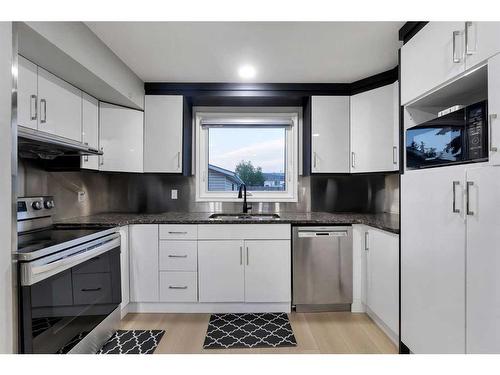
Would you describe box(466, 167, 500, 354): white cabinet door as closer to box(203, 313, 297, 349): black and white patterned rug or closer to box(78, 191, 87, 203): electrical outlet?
box(203, 313, 297, 349): black and white patterned rug

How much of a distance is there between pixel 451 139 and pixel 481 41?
1.43 feet

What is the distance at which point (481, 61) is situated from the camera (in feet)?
3.80

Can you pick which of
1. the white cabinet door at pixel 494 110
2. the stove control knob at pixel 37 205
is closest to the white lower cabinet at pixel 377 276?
the white cabinet door at pixel 494 110

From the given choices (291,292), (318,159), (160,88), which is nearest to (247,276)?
(291,292)

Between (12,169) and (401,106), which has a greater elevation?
(401,106)

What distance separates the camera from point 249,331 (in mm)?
2125

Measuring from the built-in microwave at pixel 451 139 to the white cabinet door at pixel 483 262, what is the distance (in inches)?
4.6

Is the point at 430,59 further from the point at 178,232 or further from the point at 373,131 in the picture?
the point at 178,232

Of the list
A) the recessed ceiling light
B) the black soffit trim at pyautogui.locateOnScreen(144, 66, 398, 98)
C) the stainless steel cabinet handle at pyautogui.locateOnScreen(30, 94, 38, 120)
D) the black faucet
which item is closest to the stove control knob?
the stainless steel cabinet handle at pyautogui.locateOnScreen(30, 94, 38, 120)

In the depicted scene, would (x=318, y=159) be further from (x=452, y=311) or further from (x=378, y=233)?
(x=452, y=311)

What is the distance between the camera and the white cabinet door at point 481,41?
3.58ft

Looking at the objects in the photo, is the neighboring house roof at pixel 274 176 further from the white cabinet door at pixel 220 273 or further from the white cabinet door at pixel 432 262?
the white cabinet door at pixel 432 262

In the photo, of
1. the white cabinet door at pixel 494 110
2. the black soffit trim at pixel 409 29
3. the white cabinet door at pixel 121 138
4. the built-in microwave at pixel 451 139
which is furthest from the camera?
the white cabinet door at pixel 121 138

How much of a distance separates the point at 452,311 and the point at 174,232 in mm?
2010
